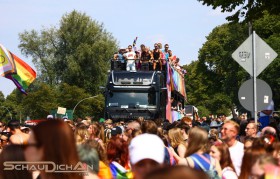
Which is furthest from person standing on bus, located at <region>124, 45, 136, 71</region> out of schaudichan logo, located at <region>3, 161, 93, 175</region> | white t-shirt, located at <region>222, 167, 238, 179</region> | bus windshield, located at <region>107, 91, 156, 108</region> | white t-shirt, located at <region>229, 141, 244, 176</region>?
schaudichan logo, located at <region>3, 161, 93, 175</region>

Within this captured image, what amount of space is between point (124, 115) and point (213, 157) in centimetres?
2053

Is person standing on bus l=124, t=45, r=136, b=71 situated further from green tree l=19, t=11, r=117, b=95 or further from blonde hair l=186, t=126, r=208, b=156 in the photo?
green tree l=19, t=11, r=117, b=95

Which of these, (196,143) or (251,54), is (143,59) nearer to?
(251,54)

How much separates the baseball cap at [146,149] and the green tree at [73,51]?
263ft

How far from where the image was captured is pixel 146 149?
476 centimetres

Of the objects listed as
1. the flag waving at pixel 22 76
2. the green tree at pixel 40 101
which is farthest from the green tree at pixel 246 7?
the green tree at pixel 40 101

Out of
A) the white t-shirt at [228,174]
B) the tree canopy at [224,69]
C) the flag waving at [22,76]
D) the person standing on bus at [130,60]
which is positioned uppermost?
the tree canopy at [224,69]

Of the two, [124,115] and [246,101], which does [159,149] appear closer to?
[246,101]

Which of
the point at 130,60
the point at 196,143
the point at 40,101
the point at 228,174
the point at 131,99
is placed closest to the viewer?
the point at 196,143

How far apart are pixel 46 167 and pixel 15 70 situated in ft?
68.3

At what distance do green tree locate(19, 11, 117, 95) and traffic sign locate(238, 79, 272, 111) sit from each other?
71.2 meters

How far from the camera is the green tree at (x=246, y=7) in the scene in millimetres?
22000

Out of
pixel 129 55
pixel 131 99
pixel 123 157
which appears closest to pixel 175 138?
pixel 123 157

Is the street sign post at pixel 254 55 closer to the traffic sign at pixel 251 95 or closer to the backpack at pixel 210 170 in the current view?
the traffic sign at pixel 251 95
